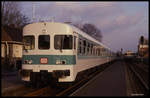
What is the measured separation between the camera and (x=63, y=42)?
1141 cm

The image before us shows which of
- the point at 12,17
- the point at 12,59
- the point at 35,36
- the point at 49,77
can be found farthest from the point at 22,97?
the point at 12,17

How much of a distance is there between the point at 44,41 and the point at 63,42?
934mm

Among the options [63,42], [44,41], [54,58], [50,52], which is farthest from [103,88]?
[44,41]

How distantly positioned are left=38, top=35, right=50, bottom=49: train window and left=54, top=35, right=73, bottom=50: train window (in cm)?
40

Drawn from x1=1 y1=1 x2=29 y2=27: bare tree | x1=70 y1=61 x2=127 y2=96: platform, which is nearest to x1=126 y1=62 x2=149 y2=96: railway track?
x1=70 y1=61 x2=127 y2=96: platform

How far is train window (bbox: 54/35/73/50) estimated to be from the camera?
11.4m

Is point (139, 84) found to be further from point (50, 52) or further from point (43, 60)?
point (43, 60)

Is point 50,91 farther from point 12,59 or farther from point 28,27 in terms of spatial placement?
point 12,59

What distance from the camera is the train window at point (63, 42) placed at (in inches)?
448

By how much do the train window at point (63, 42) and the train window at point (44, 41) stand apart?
40 centimetres

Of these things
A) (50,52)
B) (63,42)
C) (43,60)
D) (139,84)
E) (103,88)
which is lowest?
(139,84)

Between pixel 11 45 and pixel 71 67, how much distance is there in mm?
15702

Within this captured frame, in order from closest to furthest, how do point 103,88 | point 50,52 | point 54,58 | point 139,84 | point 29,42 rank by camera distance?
1. point 54,58
2. point 50,52
3. point 29,42
4. point 103,88
5. point 139,84

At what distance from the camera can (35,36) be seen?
1172 centimetres
